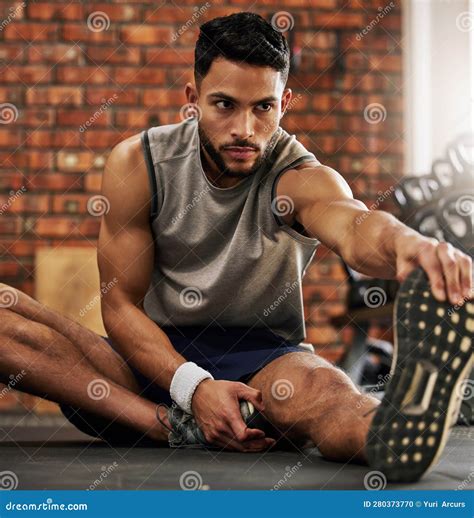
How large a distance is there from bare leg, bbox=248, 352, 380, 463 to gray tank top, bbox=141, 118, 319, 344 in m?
0.14

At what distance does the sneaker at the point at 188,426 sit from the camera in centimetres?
148

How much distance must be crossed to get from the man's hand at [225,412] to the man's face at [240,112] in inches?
15.9

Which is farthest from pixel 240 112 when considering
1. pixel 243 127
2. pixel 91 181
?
pixel 91 181

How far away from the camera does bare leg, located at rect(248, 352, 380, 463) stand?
1.28m

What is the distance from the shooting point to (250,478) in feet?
3.88

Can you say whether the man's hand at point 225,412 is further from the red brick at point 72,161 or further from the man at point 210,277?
the red brick at point 72,161

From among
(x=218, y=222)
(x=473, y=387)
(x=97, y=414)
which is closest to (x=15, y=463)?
(x=97, y=414)

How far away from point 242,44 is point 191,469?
749 millimetres

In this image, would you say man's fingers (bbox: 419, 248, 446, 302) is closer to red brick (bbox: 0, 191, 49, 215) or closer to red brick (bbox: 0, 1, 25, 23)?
red brick (bbox: 0, 191, 49, 215)

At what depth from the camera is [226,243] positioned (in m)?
1.67

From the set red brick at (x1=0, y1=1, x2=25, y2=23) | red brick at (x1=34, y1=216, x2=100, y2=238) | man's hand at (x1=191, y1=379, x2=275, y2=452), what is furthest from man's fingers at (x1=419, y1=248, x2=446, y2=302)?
red brick at (x1=0, y1=1, x2=25, y2=23)

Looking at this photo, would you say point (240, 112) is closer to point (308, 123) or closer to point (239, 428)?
point (239, 428)

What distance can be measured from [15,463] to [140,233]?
1.67 feet

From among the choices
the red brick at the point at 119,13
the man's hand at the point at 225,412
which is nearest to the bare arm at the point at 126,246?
the man's hand at the point at 225,412
